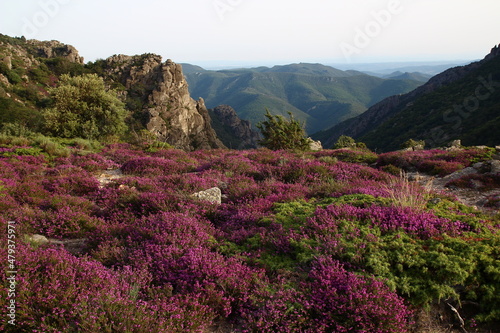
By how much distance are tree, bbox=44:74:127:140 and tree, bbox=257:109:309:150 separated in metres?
13.3

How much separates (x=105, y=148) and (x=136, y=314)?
15366mm

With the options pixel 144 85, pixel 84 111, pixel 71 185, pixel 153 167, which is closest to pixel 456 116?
pixel 144 85

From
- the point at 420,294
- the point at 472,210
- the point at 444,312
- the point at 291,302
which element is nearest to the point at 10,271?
the point at 291,302

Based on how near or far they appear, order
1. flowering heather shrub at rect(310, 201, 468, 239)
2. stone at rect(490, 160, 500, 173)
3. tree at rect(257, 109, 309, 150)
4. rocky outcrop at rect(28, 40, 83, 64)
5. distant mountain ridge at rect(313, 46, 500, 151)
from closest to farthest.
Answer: flowering heather shrub at rect(310, 201, 468, 239)
stone at rect(490, 160, 500, 173)
tree at rect(257, 109, 309, 150)
distant mountain ridge at rect(313, 46, 500, 151)
rocky outcrop at rect(28, 40, 83, 64)

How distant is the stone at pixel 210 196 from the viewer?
7.04 meters

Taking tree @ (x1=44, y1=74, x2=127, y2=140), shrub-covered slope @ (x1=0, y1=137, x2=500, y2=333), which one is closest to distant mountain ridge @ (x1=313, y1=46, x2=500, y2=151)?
tree @ (x1=44, y1=74, x2=127, y2=140)

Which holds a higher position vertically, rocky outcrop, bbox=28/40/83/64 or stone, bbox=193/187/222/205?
rocky outcrop, bbox=28/40/83/64

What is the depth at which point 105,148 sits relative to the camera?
16422 millimetres

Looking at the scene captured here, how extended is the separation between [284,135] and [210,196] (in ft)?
68.0

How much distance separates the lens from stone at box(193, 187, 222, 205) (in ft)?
23.1

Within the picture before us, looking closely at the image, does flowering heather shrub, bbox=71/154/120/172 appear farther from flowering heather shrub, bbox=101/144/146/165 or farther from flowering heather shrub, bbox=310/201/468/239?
flowering heather shrub, bbox=310/201/468/239

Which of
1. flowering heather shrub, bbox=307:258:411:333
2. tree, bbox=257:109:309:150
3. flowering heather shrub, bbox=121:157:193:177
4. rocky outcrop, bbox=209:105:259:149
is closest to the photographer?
flowering heather shrub, bbox=307:258:411:333

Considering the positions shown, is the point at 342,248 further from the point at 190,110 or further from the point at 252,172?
the point at 190,110

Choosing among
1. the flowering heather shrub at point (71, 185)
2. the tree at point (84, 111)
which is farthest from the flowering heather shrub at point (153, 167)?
the tree at point (84, 111)
